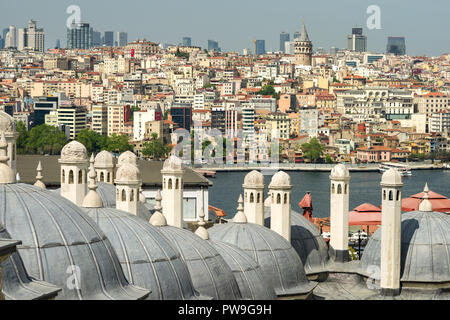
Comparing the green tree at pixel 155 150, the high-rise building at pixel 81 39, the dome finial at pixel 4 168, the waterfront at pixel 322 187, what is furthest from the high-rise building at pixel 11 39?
the dome finial at pixel 4 168

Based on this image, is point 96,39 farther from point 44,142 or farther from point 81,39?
point 44,142

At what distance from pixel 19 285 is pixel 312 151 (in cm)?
5420

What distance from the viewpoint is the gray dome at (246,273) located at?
8.56 metres

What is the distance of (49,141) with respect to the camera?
49.8 metres

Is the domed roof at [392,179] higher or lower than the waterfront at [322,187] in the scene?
higher

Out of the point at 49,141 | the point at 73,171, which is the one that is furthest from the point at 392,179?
the point at 49,141

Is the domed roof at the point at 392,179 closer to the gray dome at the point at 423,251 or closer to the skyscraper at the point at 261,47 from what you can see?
the gray dome at the point at 423,251

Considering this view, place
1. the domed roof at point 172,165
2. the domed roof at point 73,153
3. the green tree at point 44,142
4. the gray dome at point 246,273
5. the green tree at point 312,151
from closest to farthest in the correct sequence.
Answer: the gray dome at point 246,273 < the domed roof at point 73,153 < the domed roof at point 172,165 < the green tree at point 44,142 < the green tree at point 312,151

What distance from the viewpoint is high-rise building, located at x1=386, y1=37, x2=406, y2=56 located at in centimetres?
13412

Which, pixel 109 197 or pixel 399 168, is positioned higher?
pixel 109 197

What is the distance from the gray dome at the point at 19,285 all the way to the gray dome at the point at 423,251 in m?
5.57

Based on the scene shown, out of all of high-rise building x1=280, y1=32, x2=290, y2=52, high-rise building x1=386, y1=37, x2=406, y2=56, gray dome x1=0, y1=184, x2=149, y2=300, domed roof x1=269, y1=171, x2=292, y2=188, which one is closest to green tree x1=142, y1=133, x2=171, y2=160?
domed roof x1=269, y1=171, x2=292, y2=188

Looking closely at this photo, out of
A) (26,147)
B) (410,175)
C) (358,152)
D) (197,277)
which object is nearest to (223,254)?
(197,277)

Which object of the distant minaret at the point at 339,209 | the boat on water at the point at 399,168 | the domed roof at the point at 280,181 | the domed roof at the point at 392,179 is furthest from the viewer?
the boat on water at the point at 399,168
